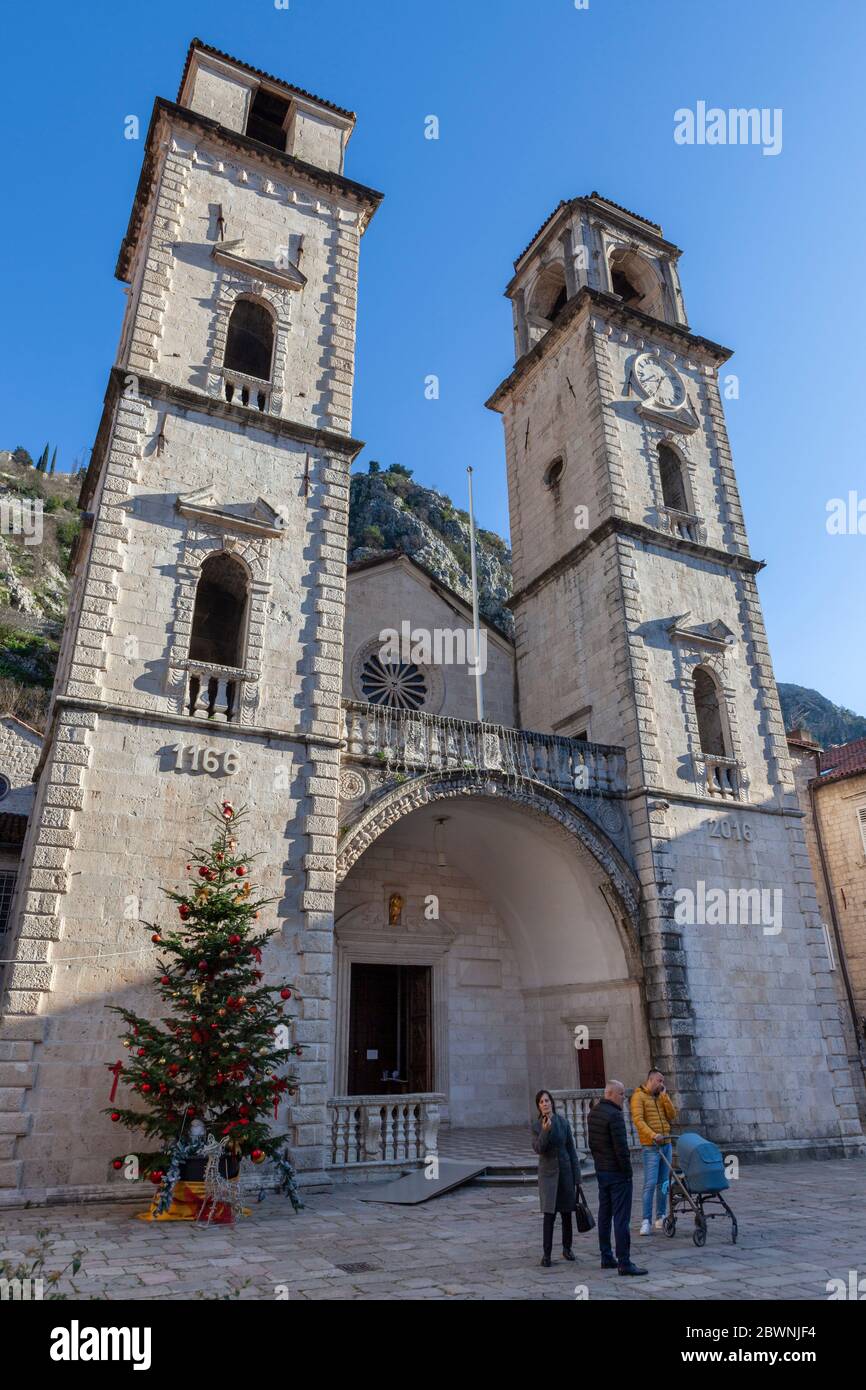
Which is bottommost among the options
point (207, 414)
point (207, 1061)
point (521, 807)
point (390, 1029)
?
point (207, 1061)

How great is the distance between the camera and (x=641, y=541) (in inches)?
733

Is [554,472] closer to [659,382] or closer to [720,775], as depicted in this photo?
[659,382]

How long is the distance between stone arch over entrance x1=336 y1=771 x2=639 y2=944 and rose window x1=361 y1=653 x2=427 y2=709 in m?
4.79

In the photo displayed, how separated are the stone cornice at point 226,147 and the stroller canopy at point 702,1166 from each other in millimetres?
18222

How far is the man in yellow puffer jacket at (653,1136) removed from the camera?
8.42 metres

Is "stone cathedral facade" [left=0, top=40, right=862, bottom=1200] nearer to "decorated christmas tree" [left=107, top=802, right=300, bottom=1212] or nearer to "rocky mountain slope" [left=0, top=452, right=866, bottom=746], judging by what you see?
"decorated christmas tree" [left=107, top=802, right=300, bottom=1212]

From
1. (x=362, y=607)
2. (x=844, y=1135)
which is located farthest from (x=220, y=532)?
(x=844, y=1135)

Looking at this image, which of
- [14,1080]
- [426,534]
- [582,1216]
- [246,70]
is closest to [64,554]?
[426,534]

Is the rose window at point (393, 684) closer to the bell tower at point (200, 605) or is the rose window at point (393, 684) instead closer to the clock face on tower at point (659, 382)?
the bell tower at point (200, 605)

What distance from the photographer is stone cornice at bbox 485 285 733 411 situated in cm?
2048

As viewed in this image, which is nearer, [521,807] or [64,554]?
[521,807]

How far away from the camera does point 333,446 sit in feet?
51.7

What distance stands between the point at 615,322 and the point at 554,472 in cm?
377

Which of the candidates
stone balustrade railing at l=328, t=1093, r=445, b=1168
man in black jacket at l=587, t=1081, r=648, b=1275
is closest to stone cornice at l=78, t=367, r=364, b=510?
stone balustrade railing at l=328, t=1093, r=445, b=1168
